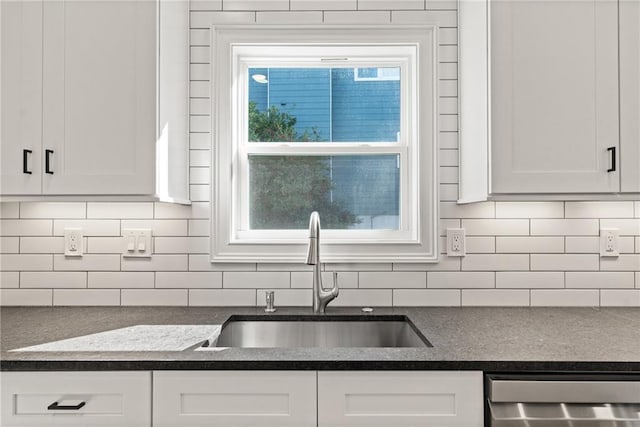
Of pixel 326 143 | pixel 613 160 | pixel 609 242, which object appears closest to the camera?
pixel 613 160

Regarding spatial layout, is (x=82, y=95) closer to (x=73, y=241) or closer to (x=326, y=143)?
(x=73, y=241)

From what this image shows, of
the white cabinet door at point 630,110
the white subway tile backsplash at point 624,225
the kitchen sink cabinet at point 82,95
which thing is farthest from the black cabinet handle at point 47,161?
the white subway tile backsplash at point 624,225

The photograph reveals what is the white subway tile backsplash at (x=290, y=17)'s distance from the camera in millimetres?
1917

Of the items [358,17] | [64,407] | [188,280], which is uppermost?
[358,17]

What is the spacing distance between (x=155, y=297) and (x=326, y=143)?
3.42 feet

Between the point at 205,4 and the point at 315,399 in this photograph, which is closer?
the point at 315,399

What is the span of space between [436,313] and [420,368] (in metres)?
0.61

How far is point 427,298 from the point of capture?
1901 mm

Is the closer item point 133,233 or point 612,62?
point 612,62

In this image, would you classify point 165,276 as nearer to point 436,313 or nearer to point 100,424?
point 100,424

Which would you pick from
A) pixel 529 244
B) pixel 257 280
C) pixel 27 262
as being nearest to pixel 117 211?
pixel 27 262

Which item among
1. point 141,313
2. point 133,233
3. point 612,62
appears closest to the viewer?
point 612,62

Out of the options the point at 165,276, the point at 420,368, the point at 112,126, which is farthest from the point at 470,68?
the point at 165,276

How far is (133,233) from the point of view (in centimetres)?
190
